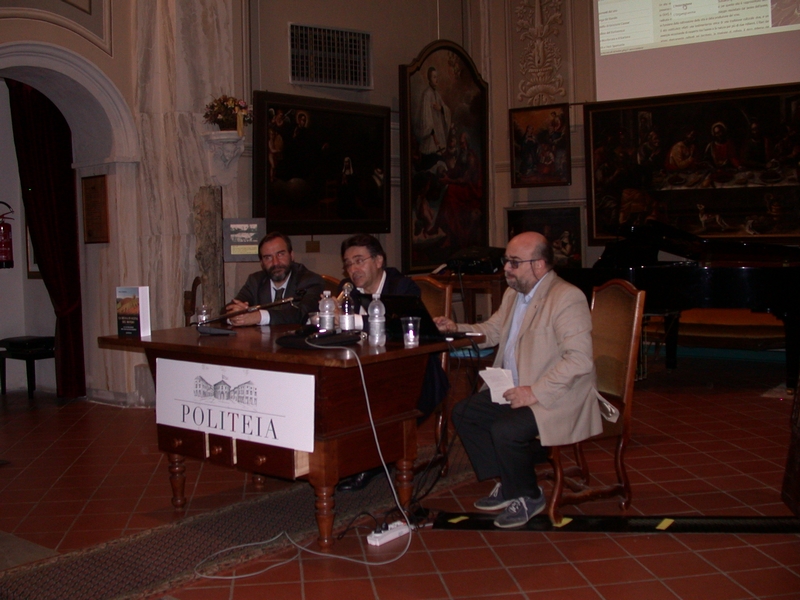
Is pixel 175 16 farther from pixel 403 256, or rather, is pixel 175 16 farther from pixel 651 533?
pixel 651 533

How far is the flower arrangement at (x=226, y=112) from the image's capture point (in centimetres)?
629

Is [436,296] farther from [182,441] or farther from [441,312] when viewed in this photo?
[182,441]

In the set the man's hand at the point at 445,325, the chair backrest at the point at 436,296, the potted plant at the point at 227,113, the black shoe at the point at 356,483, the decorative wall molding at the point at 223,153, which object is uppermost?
the potted plant at the point at 227,113

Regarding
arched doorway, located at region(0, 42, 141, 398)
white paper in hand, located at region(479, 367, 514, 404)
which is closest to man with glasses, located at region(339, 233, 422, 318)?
white paper in hand, located at region(479, 367, 514, 404)

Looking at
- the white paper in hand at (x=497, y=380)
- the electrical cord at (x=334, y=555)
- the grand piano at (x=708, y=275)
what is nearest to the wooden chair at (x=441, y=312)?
the white paper in hand at (x=497, y=380)

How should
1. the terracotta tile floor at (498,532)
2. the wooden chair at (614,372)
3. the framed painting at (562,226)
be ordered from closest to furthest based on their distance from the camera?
the terracotta tile floor at (498,532)
the wooden chair at (614,372)
the framed painting at (562,226)

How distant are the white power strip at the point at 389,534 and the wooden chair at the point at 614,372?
2.11 feet

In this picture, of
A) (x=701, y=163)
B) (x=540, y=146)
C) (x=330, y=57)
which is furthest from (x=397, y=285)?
(x=540, y=146)

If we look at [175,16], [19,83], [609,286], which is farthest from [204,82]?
[609,286]

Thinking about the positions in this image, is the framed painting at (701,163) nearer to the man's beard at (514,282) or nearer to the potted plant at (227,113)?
the potted plant at (227,113)

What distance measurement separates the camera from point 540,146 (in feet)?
30.4

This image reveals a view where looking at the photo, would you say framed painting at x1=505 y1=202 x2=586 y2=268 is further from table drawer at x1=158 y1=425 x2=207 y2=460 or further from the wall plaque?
table drawer at x1=158 y1=425 x2=207 y2=460

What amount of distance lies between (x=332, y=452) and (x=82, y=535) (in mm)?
1279

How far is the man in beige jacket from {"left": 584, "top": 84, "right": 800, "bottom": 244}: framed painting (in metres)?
4.44
